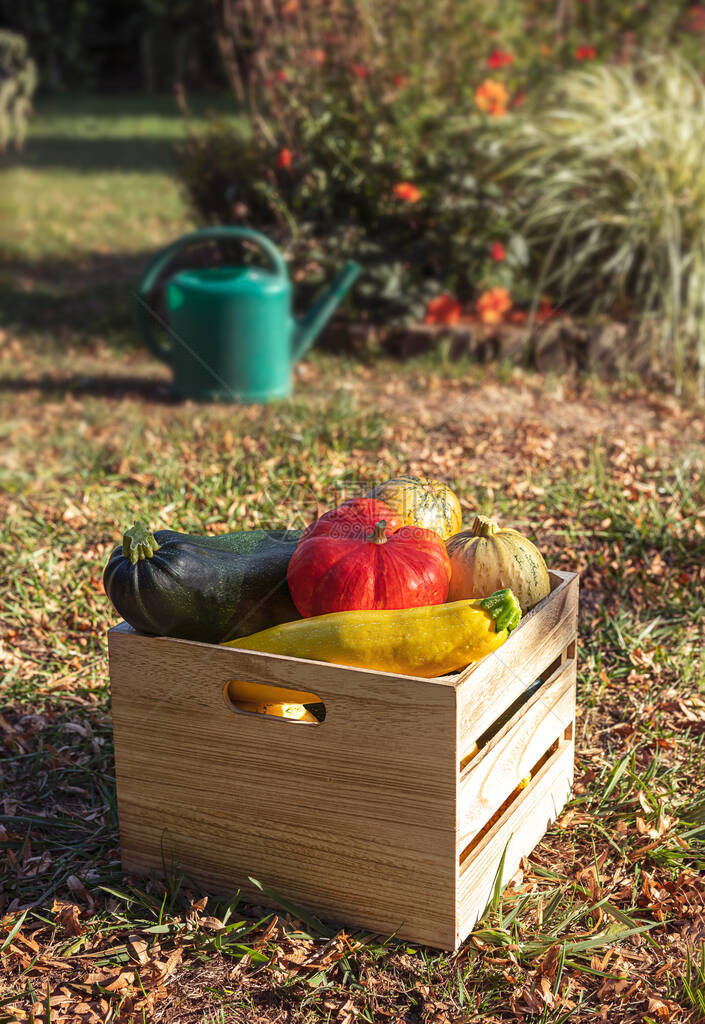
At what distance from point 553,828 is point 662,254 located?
3891 millimetres

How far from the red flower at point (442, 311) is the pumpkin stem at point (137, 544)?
4034 millimetres

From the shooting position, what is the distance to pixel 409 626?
1.76 meters

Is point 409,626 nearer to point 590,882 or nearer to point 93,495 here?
point 590,882

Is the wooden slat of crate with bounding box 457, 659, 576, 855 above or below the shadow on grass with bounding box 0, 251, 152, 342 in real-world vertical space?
above

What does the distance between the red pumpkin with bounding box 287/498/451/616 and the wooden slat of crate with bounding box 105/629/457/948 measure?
0.15 meters

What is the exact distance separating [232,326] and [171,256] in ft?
1.40

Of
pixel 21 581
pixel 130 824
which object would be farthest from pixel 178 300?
pixel 130 824

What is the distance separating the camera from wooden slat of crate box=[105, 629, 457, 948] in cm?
173

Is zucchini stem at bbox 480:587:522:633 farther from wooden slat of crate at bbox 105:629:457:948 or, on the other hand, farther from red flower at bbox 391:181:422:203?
red flower at bbox 391:181:422:203

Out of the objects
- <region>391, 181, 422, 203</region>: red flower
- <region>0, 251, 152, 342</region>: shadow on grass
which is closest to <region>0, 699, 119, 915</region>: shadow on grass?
<region>391, 181, 422, 203</region>: red flower

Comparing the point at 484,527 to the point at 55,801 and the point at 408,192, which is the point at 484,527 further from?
the point at 408,192

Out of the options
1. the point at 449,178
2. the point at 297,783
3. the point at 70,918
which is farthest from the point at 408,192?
the point at 70,918

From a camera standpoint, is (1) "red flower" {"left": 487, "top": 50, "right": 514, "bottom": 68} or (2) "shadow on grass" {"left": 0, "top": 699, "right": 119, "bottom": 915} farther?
(1) "red flower" {"left": 487, "top": 50, "right": 514, "bottom": 68}

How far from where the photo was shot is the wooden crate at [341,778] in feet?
5.69
